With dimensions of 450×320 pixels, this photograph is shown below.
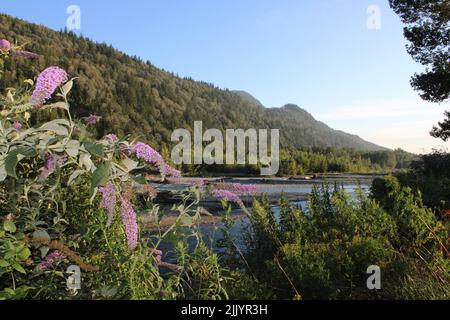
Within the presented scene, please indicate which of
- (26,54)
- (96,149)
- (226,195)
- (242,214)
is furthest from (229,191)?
(242,214)

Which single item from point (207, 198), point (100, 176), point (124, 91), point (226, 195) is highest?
point (124, 91)

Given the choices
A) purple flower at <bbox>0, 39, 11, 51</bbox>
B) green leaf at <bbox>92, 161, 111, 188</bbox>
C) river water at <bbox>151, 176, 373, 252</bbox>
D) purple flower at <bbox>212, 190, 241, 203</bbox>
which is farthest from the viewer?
river water at <bbox>151, 176, 373, 252</bbox>

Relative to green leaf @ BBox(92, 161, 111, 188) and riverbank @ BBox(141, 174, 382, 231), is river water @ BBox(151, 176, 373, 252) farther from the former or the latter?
green leaf @ BBox(92, 161, 111, 188)

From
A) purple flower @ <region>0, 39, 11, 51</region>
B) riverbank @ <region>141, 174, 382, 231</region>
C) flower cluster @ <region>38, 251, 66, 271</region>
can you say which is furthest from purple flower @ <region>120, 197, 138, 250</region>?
purple flower @ <region>0, 39, 11, 51</region>

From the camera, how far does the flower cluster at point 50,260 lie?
227cm

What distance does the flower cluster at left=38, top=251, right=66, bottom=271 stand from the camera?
227cm

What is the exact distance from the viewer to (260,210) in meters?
4.97

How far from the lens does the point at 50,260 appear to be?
2.28 meters

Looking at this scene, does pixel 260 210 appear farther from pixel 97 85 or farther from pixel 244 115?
pixel 244 115

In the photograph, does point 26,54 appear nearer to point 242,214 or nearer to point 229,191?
point 229,191

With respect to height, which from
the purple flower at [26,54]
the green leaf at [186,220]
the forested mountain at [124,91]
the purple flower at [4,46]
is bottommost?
the green leaf at [186,220]

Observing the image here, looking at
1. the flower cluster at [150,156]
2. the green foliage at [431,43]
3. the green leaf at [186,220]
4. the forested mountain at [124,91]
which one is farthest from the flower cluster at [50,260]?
the forested mountain at [124,91]
